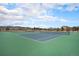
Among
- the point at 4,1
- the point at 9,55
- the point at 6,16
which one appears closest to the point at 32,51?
the point at 9,55

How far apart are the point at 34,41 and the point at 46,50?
151 mm

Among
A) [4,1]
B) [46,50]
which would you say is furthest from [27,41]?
[4,1]

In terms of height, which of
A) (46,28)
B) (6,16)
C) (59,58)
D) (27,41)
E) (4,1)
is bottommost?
(59,58)

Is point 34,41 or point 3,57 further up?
point 34,41

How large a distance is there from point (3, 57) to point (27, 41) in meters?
0.29

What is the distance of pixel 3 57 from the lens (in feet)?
5.63

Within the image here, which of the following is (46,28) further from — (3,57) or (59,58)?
(3,57)

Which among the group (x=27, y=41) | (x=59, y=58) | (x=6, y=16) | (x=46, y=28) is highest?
(x=6, y=16)

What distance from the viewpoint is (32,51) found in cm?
170

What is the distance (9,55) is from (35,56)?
264 millimetres

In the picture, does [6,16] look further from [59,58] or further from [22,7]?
[59,58]

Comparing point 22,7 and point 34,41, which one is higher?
point 22,7

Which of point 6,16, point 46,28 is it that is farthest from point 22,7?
point 46,28

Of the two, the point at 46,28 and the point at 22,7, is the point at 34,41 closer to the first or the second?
the point at 46,28
